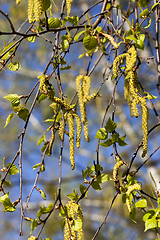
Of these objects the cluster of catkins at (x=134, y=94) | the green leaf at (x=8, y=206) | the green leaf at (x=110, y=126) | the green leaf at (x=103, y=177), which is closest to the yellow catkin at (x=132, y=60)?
the cluster of catkins at (x=134, y=94)

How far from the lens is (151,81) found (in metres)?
3.42

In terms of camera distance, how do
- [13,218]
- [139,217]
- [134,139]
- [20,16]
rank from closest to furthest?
[134,139], [139,217], [20,16], [13,218]

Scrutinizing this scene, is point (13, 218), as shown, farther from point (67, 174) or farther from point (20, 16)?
point (20, 16)

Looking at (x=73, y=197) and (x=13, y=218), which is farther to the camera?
(x=13, y=218)

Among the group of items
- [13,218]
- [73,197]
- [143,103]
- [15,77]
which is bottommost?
[73,197]

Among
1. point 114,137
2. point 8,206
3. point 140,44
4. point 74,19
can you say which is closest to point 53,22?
point 74,19

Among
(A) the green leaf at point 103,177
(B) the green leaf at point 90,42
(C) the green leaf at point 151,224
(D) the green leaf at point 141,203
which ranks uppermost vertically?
(B) the green leaf at point 90,42

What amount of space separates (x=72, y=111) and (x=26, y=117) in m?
0.15

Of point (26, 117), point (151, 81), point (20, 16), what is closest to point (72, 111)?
point (26, 117)

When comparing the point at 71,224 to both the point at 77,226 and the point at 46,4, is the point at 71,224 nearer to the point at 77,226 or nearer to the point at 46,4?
the point at 77,226

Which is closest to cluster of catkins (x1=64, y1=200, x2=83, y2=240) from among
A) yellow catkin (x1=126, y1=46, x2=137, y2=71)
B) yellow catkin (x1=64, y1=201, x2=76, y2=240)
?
yellow catkin (x1=64, y1=201, x2=76, y2=240)

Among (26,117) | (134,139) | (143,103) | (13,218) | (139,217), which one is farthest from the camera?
(13,218)

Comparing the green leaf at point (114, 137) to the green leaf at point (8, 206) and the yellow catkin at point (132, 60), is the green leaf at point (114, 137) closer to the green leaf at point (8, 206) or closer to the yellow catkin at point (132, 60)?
the yellow catkin at point (132, 60)

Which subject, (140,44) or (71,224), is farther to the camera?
(140,44)
